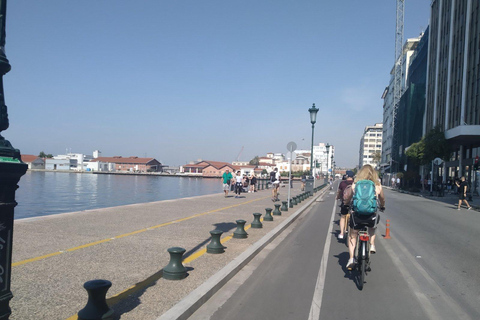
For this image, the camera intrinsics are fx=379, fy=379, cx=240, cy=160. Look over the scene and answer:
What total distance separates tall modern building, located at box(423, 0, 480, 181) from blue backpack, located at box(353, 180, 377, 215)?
33320 millimetres

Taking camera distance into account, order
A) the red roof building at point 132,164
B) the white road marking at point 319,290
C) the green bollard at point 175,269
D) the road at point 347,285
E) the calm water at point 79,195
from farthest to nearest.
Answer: the red roof building at point 132,164
the calm water at point 79,195
the green bollard at point 175,269
the road at point 347,285
the white road marking at point 319,290

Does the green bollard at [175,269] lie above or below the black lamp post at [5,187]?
below

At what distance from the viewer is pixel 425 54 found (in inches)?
2328

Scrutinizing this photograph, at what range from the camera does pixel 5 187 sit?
275cm

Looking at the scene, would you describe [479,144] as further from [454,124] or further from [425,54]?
[425,54]

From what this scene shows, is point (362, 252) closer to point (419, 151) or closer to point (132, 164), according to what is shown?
point (419, 151)

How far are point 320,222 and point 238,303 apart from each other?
9055 millimetres

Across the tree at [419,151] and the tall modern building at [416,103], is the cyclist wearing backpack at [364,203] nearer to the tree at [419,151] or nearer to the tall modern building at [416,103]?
the tree at [419,151]

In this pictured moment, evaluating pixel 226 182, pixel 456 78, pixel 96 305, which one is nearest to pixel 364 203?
pixel 96 305

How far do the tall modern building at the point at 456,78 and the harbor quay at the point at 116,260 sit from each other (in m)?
32.6

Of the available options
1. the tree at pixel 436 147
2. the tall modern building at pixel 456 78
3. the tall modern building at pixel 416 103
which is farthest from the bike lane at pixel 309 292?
the tall modern building at pixel 416 103

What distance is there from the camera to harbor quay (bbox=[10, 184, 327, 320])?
14.3ft

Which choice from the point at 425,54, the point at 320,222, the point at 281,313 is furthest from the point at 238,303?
the point at 425,54

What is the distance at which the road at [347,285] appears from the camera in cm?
465
